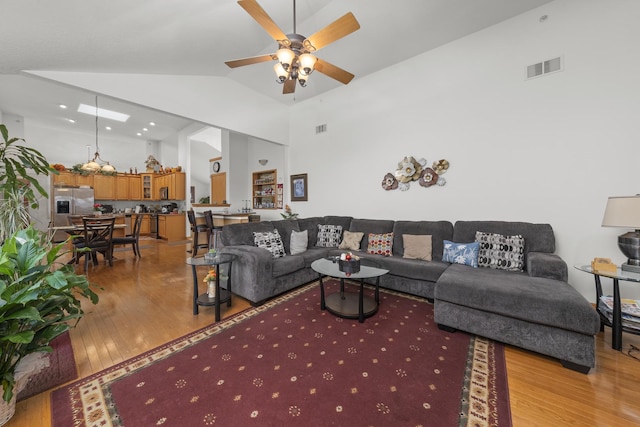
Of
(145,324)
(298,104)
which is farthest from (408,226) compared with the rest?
(298,104)

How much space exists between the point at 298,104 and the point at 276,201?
2403mm

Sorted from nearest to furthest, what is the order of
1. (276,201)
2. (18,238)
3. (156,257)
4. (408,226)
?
1. (18,238)
2. (408,226)
3. (156,257)
4. (276,201)

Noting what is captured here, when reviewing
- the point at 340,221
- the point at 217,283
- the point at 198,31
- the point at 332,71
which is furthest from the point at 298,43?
the point at 340,221

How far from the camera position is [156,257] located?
17.5 feet

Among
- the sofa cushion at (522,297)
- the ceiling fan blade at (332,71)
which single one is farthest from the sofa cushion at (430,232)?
the ceiling fan blade at (332,71)

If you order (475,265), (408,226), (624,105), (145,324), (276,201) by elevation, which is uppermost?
(624,105)

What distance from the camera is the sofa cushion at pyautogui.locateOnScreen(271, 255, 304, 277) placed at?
9.89 ft

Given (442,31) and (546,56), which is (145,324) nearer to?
(442,31)

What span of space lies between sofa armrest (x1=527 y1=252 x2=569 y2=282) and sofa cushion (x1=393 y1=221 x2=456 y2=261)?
963mm

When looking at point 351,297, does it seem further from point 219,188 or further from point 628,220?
point 219,188

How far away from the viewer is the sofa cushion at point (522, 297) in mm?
1726

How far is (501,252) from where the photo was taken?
2836 mm

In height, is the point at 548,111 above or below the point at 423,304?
above

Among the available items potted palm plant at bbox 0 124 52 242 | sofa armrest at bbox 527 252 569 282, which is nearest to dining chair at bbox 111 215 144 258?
potted palm plant at bbox 0 124 52 242
